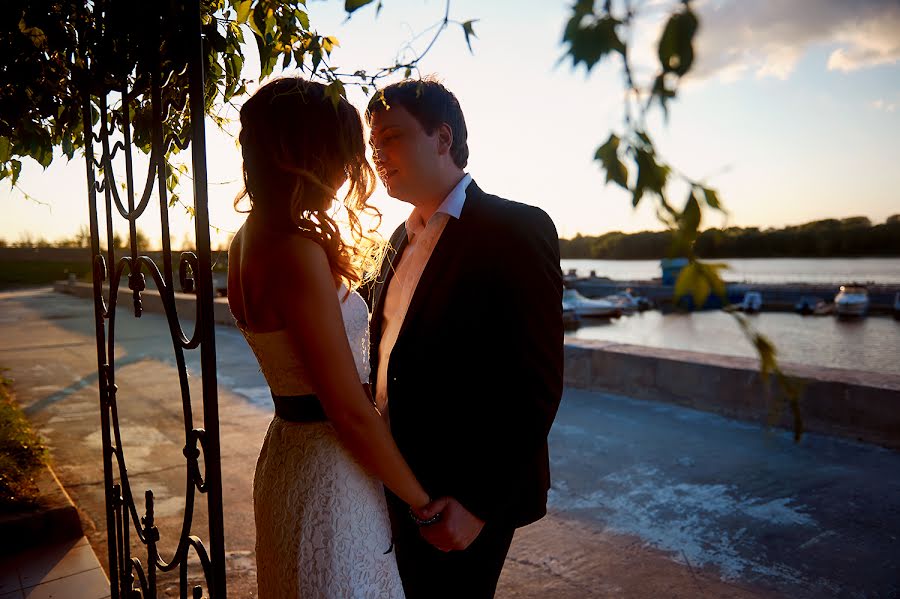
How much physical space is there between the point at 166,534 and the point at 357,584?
2.59 m

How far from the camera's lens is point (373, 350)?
2059mm

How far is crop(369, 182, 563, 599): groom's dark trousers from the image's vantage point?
5.58 feet

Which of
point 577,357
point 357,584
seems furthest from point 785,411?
point 357,584

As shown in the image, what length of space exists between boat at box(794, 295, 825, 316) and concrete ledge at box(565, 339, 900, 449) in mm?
73588

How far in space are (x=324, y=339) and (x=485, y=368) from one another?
586 millimetres

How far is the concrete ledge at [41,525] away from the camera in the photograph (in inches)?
124

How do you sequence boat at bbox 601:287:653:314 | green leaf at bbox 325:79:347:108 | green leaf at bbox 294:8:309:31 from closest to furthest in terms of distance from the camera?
green leaf at bbox 325:79:347:108, green leaf at bbox 294:8:309:31, boat at bbox 601:287:653:314

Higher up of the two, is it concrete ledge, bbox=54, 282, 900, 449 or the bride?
the bride

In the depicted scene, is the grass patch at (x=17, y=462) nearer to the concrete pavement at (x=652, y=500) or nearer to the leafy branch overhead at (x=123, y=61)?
the concrete pavement at (x=652, y=500)

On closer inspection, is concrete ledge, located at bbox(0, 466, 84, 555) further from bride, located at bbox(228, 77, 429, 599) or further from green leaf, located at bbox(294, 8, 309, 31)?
green leaf, located at bbox(294, 8, 309, 31)

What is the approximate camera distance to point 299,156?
57.4 inches

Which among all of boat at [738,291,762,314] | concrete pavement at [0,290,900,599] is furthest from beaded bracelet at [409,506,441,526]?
boat at [738,291,762,314]

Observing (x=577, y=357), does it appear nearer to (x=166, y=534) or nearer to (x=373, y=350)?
(x=166, y=534)

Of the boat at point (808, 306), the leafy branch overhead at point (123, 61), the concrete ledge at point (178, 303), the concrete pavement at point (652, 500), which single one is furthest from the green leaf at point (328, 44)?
the boat at point (808, 306)
